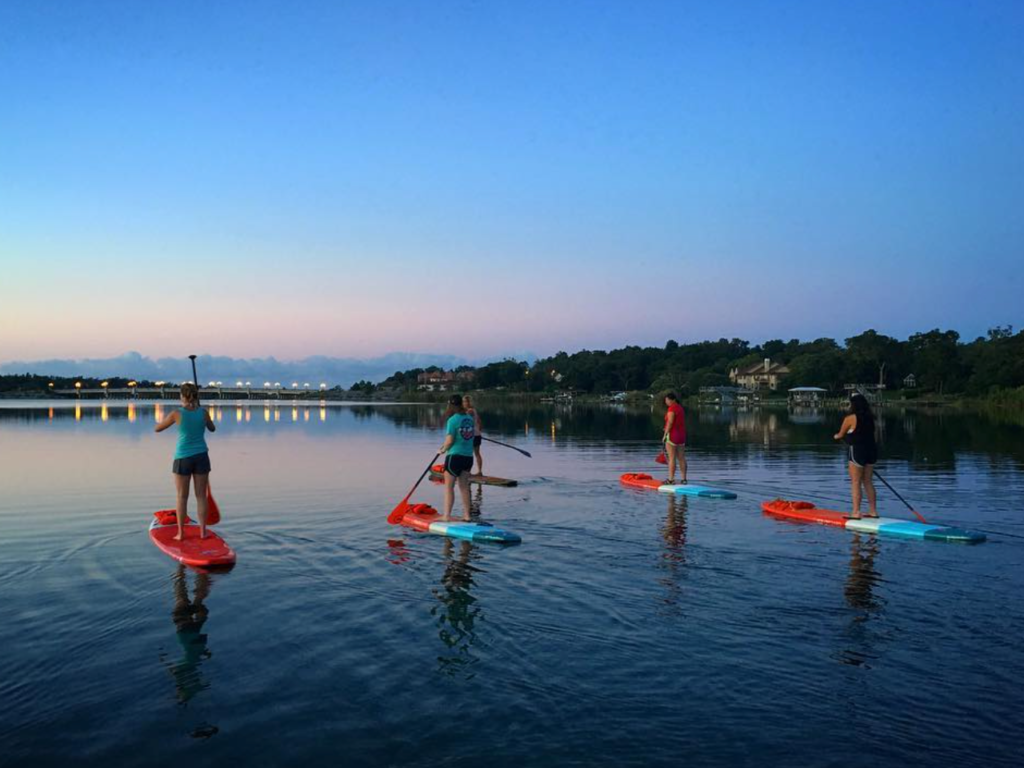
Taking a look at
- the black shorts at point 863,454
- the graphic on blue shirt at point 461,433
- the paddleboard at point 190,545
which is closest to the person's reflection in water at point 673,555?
the black shorts at point 863,454

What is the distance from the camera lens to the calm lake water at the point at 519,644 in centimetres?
646

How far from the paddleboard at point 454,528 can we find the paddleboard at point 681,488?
6927 millimetres

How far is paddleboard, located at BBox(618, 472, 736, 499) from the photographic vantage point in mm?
20172

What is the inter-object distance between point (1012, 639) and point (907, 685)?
2.11 m

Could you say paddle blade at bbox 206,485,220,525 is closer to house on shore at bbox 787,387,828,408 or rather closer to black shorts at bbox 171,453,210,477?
black shorts at bbox 171,453,210,477

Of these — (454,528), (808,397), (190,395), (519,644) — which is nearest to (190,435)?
(190,395)

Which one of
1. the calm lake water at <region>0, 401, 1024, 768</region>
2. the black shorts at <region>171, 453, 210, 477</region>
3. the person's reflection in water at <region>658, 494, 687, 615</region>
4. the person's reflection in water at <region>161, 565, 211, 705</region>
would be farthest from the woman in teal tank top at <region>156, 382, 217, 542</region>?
the person's reflection in water at <region>658, 494, 687, 615</region>

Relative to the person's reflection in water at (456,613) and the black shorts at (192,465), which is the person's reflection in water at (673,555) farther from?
the black shorts at (192,465)

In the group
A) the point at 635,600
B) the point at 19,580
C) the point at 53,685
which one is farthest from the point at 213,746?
the point at 19,580

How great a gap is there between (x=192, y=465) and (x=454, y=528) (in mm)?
4684

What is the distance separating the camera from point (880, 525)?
14969 millimetres

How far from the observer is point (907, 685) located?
7453 mm

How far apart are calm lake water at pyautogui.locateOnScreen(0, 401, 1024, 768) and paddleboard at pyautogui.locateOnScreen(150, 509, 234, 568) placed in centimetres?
23

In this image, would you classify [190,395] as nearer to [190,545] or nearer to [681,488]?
[190,545]
